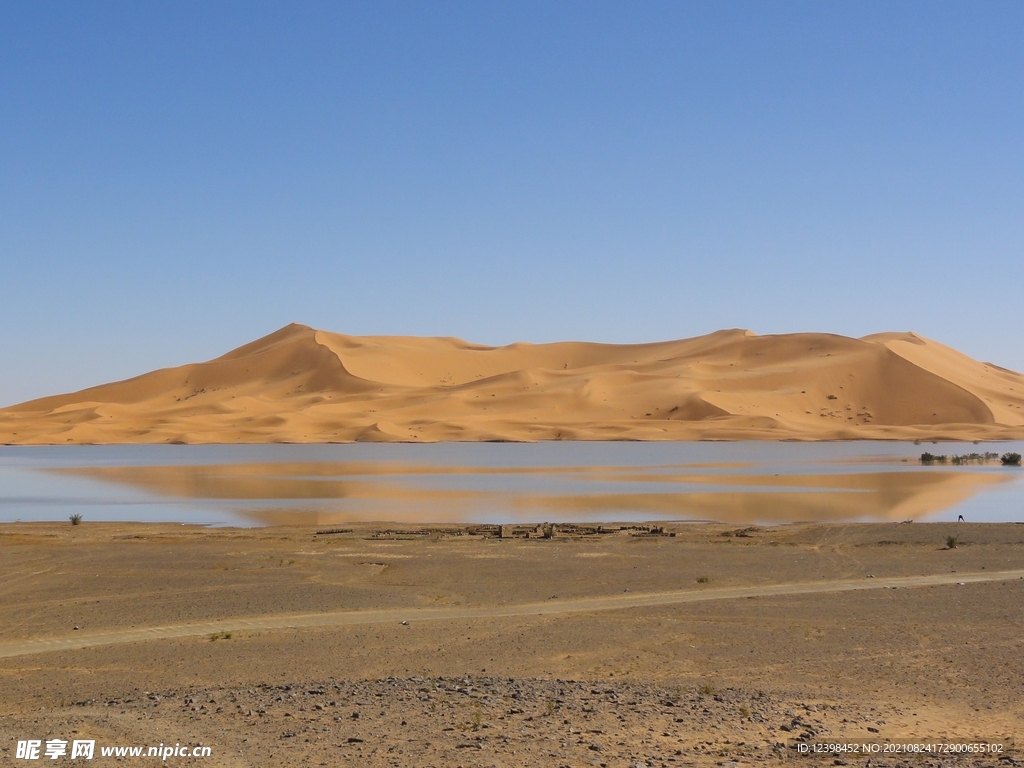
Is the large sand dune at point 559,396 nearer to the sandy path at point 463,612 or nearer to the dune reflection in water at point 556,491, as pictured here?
the dune reflection in water at point 556,491

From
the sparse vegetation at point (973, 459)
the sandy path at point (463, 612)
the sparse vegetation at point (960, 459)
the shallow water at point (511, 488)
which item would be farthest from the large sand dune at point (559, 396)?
the sandy path at point (463, 612)

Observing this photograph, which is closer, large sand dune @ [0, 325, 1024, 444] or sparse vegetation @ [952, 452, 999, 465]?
sparse vegetation @ [952, 452, 999, 465]

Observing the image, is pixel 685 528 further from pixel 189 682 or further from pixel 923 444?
pixel 923 444

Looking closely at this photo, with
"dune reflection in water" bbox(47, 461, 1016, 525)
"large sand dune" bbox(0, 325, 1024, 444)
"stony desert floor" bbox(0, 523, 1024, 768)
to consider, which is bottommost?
"stony desert floor" bbox(0, 523, 1024, 768)

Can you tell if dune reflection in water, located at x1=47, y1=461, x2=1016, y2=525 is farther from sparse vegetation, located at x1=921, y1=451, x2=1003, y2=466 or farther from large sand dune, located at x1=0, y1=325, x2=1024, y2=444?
large sand dune, located at x1=0, y1=325, x2=1024, y2=444

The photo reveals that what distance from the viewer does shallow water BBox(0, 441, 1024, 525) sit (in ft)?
78.7

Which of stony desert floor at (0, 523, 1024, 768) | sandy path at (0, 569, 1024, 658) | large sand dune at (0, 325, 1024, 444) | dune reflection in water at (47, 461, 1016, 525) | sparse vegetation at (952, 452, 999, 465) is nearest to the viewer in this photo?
stony desert floor at (0, 523, 1024, 768)

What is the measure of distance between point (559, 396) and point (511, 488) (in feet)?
223

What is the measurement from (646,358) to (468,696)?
409 feet

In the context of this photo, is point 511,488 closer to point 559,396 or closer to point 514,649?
point 514,649

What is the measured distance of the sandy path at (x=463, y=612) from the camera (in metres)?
9.84

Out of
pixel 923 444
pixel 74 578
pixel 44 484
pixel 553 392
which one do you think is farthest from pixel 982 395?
pixel 74 578

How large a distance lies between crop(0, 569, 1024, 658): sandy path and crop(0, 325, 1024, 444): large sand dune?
63.8m

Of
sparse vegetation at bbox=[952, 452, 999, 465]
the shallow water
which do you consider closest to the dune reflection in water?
the shallow water
